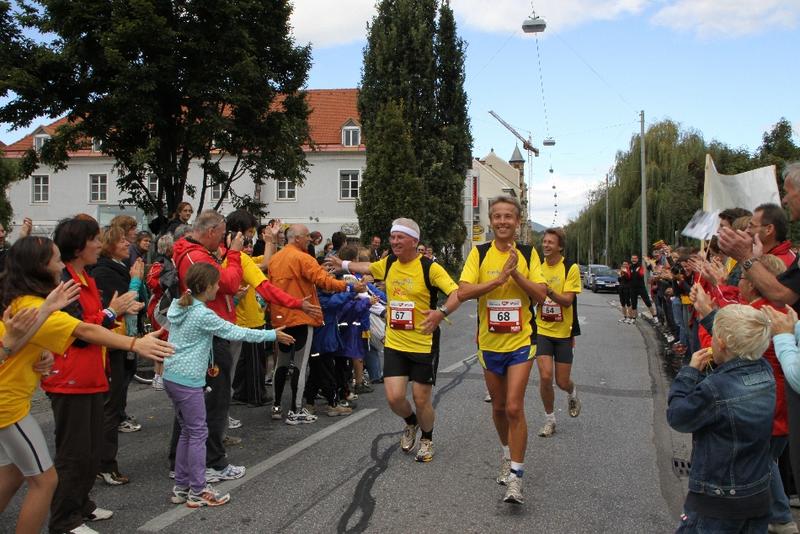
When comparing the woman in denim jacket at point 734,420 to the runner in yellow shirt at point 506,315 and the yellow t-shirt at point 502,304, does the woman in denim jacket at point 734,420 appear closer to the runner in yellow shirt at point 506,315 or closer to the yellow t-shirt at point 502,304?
the runner in yellow shirt at point 506,315

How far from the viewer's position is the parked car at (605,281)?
132 feet

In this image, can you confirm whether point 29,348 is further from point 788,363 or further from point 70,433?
point 788,363

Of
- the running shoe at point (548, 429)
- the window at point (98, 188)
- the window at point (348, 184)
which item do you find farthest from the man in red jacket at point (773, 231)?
the window at point (98, 188)

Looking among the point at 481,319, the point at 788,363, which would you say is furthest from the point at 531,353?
the point at 788,363

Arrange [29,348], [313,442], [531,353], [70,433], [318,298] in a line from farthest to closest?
[318,298] < [313,442] < [531,353] < [70,433] < [29,348]

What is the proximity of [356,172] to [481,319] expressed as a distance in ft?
133

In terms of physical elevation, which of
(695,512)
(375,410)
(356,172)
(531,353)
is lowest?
(375,410)

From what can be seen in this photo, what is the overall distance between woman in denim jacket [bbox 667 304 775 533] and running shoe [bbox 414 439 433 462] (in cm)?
312

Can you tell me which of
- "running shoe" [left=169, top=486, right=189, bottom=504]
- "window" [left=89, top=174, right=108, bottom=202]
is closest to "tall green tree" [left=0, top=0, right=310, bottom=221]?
"running shoe" [left=169, top=486, right=189, bottom=504]

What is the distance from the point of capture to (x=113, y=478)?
18.0ft

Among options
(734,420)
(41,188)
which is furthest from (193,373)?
(41,188)

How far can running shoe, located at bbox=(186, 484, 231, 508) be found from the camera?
493 cm

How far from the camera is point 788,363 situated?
355 centimetres

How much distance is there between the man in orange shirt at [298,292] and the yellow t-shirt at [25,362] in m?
3.72
